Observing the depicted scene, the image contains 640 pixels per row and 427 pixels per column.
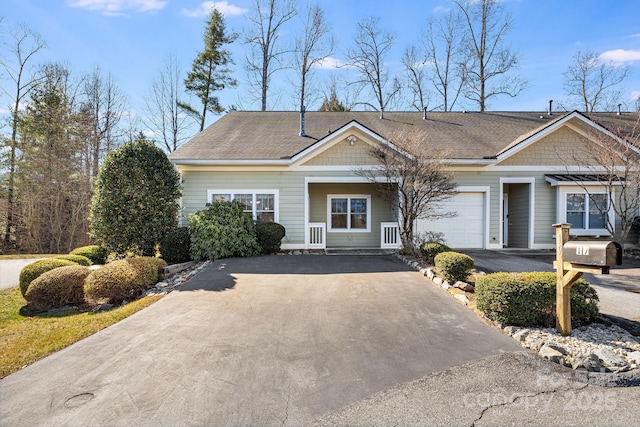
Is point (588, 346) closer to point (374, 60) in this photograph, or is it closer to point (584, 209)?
point (584, 209)

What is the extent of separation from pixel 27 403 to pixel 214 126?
542 inches

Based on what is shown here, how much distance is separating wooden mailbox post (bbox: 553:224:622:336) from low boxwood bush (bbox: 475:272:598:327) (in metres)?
0.22

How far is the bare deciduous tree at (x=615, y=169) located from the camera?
979cm

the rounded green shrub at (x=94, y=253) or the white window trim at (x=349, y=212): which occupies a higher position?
the white window trim at (x=349, y=212)

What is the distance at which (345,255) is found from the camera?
439 inches

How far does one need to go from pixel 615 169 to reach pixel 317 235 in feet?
34.1

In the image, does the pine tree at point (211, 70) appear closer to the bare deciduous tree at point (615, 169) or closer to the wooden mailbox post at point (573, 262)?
the bare deciduous tree at point (615, 169)

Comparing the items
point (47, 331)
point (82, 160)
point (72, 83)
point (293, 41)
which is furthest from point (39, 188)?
point (293, 41)

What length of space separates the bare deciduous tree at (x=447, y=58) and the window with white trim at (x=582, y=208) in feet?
51.2

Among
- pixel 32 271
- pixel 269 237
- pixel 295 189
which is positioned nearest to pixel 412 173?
pixel 295 189

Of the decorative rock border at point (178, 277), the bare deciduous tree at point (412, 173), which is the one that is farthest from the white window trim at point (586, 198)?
the decorative rock border at point (178, 277)

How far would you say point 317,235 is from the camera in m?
12.2

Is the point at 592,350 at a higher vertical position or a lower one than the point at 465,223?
lower

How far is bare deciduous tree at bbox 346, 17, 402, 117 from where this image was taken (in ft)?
86.2
